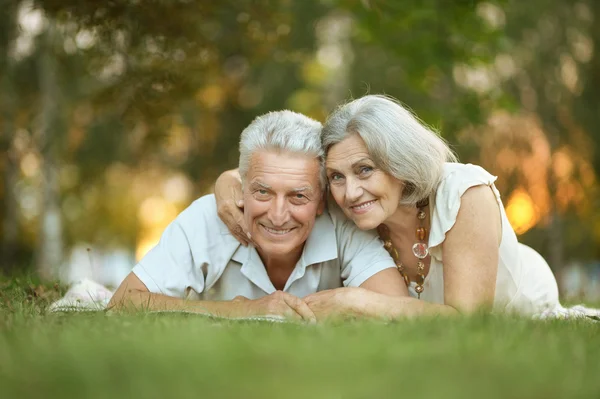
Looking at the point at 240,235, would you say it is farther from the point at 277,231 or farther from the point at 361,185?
the point at 361,185

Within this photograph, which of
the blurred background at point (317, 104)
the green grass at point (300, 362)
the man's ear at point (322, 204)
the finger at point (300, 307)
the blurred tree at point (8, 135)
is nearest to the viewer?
the green grass at point (300, 362)

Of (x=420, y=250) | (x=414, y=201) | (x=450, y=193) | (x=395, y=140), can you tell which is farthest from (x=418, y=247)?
(x=395, y=140)

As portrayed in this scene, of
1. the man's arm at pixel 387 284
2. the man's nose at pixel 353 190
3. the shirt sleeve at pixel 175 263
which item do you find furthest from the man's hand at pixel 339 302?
the shirt sleeve at pixel 175 263

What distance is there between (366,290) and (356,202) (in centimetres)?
55

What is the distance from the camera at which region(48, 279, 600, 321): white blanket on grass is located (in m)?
4.02

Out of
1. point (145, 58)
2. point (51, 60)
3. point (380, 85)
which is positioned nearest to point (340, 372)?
point (145, 58)

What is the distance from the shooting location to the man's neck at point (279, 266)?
15.4ft

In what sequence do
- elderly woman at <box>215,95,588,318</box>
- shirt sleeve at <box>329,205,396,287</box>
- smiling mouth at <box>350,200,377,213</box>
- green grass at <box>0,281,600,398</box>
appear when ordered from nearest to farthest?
1. green grass at <box>0,281,600,398</box>
2. elderly woman at <box>215,95,588,318</box>
3. smiling mouth at <box>350,200,377,213</box>
4. shirt sleeve at <box>329,205,396,287</box>

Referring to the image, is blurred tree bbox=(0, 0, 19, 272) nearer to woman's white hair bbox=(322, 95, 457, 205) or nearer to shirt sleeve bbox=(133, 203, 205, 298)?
shirt sleeve bbox=(133, 203, 205, 298)

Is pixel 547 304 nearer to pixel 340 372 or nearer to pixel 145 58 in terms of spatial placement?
pixel 340 372

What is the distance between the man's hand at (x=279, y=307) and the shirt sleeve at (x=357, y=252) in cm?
56

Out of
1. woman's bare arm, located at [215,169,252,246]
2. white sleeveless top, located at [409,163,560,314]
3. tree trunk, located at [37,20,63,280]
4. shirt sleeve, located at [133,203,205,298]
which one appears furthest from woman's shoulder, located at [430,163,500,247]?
tree trunk, located at [37,20,63,280]

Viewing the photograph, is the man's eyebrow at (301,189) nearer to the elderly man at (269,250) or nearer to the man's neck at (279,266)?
the elderly man at (269,250)

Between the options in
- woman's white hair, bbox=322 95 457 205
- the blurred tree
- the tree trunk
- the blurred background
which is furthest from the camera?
the tree trunk
